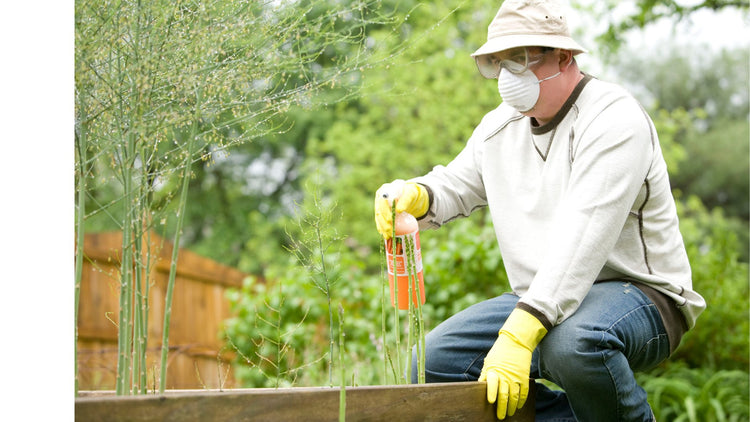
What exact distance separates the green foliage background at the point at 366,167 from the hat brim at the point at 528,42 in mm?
151

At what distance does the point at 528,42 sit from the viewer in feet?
6.09

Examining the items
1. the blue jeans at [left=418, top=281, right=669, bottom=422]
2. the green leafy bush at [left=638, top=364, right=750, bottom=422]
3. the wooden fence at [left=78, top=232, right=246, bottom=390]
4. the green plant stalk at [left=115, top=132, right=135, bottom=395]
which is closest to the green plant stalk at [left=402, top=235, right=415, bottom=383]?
the blue jeans at [left=418, top=281, right=669, bottom=422]

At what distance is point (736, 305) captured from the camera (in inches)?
→ 179

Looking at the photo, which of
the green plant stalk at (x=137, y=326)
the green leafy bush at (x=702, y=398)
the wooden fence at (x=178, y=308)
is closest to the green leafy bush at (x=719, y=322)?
the green leafy bush at (x=702, y=398)

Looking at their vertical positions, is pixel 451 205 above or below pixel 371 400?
above

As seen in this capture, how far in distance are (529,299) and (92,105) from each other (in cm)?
111

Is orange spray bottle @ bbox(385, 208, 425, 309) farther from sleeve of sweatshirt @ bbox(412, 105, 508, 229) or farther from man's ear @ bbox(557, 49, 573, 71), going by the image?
man's ear @ bbox(557, 49, 573, 71)

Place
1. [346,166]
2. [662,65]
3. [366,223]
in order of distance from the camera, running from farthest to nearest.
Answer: [662,65]
[346,166]
[366,223]

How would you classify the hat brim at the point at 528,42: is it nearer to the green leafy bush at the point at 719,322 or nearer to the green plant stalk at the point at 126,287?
the green plant stalk at the point at 126,287

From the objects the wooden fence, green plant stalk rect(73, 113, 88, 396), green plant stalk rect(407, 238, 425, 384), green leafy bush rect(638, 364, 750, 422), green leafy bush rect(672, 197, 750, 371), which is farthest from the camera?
the wooden fence

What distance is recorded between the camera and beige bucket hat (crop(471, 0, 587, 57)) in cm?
188

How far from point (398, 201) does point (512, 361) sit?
617 millimetres
